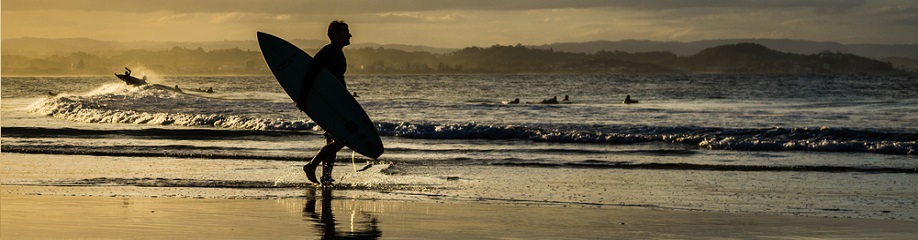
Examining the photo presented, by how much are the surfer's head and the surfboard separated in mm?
425

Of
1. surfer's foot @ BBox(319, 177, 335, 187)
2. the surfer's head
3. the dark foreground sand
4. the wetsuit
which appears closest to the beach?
the dark foreground sand

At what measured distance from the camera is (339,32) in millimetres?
11719

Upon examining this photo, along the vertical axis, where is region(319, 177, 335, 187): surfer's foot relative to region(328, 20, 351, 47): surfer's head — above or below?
below

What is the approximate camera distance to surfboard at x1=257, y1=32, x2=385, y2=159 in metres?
12.3

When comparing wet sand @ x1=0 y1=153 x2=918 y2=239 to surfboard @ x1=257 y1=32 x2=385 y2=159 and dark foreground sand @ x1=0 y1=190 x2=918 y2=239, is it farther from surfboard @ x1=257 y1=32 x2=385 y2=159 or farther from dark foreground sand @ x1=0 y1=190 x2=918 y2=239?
surfboard @ x1=257 y1=32 x2=385 y2=159

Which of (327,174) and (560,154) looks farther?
(560,154)

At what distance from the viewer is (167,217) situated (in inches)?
367

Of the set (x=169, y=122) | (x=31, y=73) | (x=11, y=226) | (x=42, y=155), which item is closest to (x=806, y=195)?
(x=11, y=226)

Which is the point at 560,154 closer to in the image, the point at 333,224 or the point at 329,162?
the point at 329,162

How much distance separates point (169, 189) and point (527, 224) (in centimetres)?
424

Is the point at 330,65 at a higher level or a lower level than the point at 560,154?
higher

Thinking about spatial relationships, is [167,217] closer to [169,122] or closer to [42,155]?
[42,155]

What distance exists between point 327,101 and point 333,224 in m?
3.59

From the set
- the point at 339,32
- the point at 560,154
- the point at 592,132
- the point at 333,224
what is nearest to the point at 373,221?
the point at 333,224
